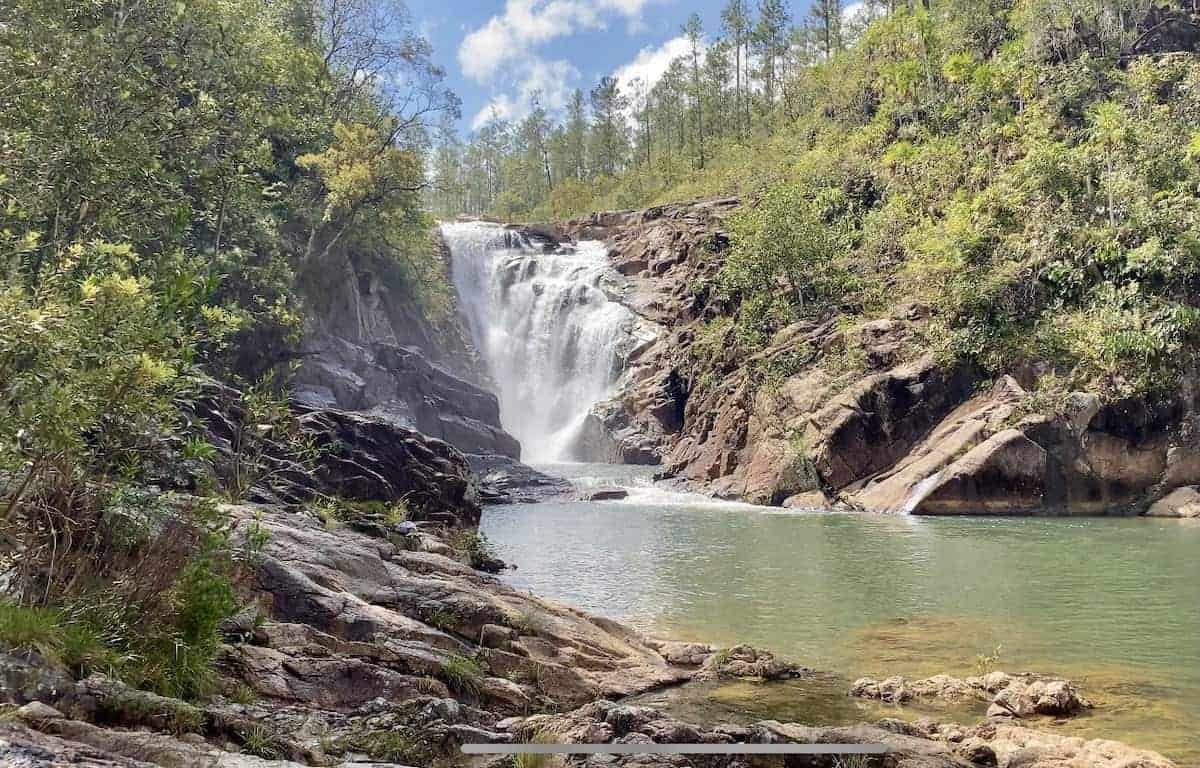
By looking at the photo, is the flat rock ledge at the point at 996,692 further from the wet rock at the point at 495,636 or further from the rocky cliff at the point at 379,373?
the rocky cliff at the point at 379,373

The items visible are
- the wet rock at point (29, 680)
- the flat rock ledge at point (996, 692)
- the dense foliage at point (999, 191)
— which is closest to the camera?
the wet rock at point (29, 680)

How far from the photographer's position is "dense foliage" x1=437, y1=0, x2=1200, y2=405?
26.5 metres

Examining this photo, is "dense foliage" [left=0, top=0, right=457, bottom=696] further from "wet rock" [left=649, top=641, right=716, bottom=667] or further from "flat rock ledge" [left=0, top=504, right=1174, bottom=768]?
"wet rock" [left=649, top=641, right=716, bottom=667]

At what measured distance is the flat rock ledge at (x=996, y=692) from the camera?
25.3 feet

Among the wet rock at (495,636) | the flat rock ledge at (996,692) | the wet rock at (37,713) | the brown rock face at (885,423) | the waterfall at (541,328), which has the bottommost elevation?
the flat rock ledge at (996,692)

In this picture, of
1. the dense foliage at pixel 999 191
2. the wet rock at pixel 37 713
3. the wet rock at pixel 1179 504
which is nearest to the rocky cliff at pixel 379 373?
the dense foliage at pixel 999 191

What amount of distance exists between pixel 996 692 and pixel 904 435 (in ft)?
68.0

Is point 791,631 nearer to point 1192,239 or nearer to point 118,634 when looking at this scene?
point 118,634

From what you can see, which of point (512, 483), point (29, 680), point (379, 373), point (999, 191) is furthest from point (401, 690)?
point (999, 191)

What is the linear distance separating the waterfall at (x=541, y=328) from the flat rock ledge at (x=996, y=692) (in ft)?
121

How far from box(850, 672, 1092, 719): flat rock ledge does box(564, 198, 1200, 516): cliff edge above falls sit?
16760 millimetres

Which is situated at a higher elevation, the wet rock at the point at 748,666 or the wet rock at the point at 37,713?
the wet rock at the point at 37,713

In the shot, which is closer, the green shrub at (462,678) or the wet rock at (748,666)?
the green shrub at (462,678)

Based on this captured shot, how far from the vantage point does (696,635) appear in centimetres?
1140
